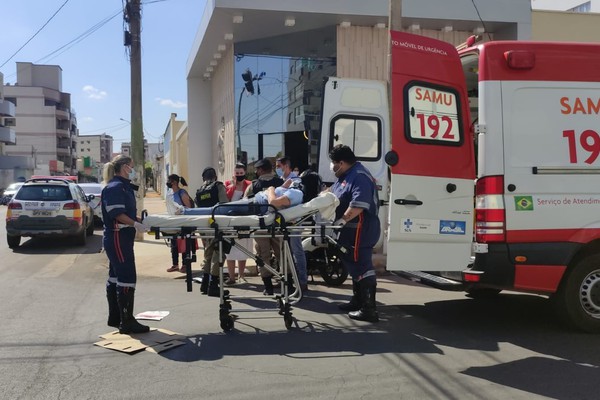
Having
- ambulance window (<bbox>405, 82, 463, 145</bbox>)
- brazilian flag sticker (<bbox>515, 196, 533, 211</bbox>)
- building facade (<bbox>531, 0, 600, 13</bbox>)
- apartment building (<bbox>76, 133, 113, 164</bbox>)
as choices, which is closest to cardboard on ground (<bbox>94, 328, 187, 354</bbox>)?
ambulance window (<bbox>405, 82, 463, 145</bbox>)

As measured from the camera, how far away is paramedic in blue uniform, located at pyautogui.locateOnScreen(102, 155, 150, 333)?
17.3 feet

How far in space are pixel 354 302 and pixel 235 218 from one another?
2.00m

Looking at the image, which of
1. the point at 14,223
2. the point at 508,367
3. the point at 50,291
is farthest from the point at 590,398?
the point at 14,223

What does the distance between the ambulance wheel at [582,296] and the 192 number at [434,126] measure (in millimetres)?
1833

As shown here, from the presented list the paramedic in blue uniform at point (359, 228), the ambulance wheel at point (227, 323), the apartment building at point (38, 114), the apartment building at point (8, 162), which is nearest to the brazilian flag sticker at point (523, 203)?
the paramedic in blue uniform at point (359, 228)

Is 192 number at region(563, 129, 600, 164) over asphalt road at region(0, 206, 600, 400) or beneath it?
over

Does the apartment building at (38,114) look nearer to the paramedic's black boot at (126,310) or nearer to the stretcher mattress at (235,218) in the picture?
the paramedic's black boot at (126,310)

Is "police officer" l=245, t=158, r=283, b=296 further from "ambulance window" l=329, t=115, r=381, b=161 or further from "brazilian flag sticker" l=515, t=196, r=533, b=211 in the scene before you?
"brazilian flag sticker" l=515, t=196, r=533, b=211

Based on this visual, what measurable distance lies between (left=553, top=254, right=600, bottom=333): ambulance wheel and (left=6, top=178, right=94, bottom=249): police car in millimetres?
10095

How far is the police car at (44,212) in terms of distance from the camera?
12.0 metres

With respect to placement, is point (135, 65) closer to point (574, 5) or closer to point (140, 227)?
point (140, 227)

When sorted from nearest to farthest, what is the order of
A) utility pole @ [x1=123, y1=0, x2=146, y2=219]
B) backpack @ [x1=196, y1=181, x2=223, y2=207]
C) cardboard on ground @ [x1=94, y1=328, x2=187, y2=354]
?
1. cardboard on ground @ [x1=94, y1=328, x2=187, y2=354]
2. backpack @ [x1=196, y1=181, x2=223, y2=207]
3. utility pole @ [x1=123, y1=0, x2=146, y2=219]

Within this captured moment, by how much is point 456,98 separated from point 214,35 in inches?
389

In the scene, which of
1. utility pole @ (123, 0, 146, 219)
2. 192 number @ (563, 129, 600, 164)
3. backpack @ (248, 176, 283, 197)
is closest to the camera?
192 number @ (563, 129, 600, 164)
